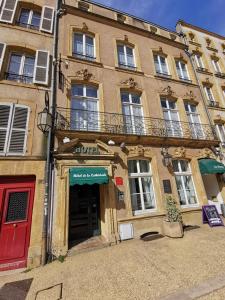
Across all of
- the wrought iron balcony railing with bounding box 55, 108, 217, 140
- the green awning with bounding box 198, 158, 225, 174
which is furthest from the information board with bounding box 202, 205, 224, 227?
the wrought iron balcony railing with bounding box 55, 108, 217, 140

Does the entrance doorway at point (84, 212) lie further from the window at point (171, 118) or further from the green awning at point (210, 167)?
the green awning at point (210, 167)

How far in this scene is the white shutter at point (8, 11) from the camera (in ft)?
25.9

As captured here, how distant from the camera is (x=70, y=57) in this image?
324 inches

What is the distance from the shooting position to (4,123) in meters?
6.05

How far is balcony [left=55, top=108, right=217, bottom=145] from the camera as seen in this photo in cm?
701

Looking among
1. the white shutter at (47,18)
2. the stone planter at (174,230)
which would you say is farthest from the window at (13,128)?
the stone planter at (174,230)

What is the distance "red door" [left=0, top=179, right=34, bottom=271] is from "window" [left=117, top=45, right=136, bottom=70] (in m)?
8.54

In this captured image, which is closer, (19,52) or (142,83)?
(19,52)

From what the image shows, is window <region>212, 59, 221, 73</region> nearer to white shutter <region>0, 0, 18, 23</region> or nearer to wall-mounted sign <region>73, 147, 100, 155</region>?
wall-mounted sign <region>73, 147, 100, 155</region>

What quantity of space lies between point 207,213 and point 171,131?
14.9ft

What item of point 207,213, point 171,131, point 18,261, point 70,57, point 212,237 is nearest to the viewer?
point 18,261

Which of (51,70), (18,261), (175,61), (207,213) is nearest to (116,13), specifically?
(175,61)

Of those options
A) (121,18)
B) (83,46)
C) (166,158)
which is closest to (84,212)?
(166,158)

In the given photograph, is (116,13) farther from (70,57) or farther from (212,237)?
(212,237)
